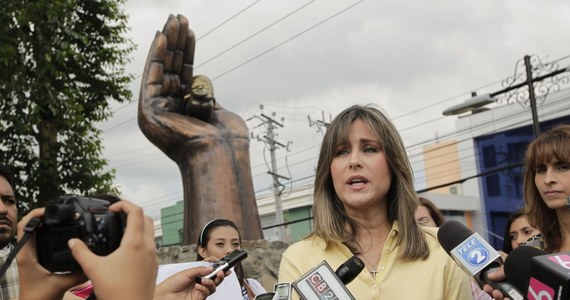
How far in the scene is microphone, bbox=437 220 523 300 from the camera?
5.57ft

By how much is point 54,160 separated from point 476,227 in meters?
25.5

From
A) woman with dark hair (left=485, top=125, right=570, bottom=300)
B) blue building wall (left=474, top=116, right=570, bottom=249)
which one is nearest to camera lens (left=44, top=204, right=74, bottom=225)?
woman with dark hair (left=485, top=125, right=570, bottom=300)

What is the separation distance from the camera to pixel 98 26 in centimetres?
1391

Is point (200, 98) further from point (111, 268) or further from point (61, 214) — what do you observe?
point (111, 268)

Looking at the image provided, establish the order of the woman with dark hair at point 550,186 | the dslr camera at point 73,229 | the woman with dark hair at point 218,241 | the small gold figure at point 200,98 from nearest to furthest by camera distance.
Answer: the dslr camera at point 73,229 < the woman with dark hair at point 550,186 < the woman with dark hair at point 218,241 < the small gold figure at point 200,98

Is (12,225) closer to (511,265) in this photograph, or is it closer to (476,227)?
(511,265)

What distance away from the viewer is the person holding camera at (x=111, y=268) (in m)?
1.29

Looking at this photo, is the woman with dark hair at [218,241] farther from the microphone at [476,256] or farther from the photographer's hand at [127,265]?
the photographer's hand at [127,265]

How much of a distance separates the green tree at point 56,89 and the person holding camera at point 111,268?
10.3 metres

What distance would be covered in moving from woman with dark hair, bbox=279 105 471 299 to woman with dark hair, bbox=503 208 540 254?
6.27 ft

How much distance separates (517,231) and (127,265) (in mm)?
3412

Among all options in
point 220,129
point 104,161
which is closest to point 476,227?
point 104,161

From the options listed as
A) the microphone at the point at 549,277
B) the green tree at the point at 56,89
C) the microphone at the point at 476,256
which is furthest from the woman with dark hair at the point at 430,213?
the green tree at the point at 56,89

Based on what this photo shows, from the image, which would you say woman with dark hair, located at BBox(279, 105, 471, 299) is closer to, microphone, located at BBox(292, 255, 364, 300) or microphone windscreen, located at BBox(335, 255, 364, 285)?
microphone windscreen, located at BBox(335, 255, 364, 285)
